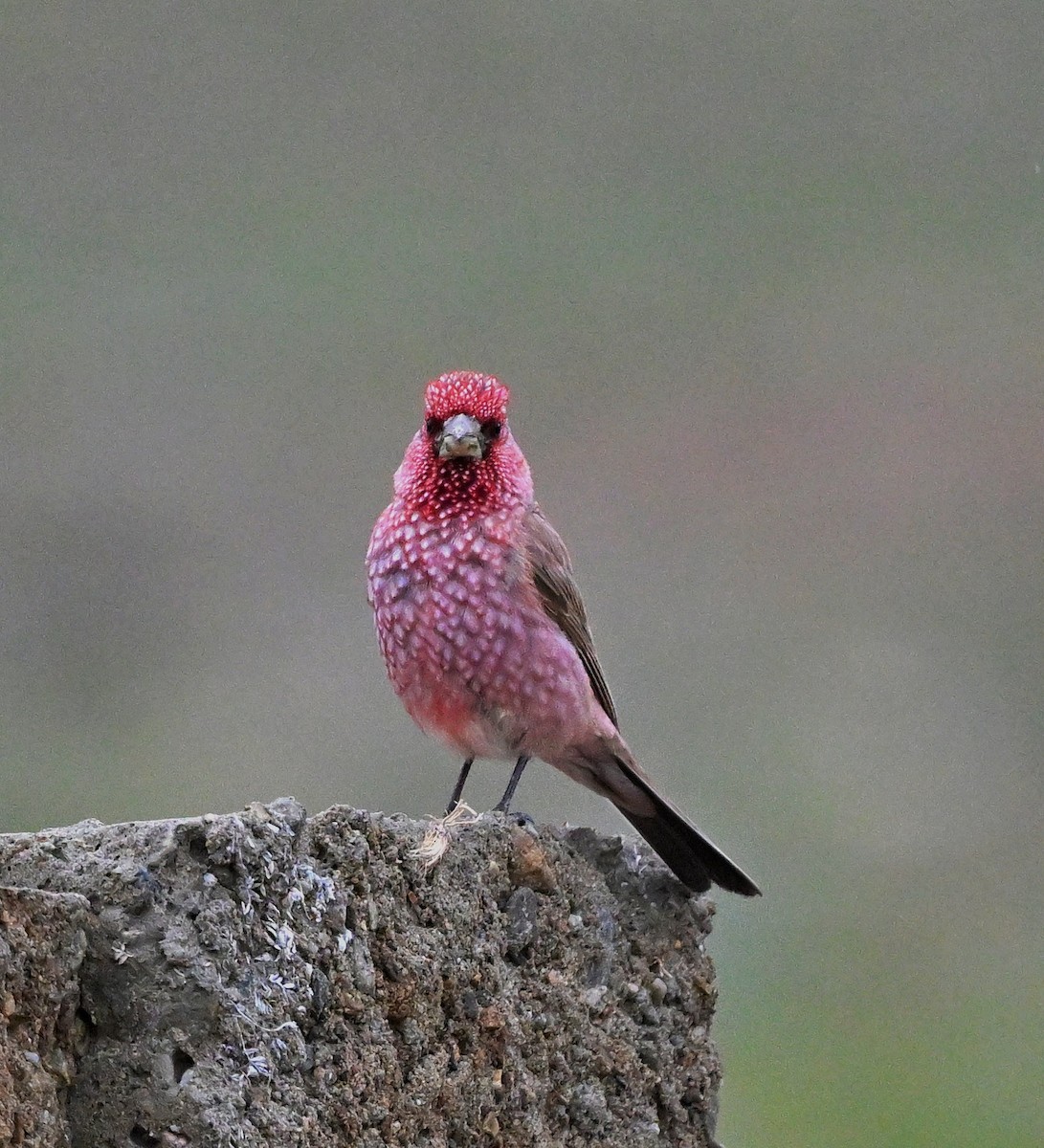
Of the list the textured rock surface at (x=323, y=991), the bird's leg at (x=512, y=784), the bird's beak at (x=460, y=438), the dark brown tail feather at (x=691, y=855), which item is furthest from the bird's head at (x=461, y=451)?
the textured rock surface at (x=323, y=991)

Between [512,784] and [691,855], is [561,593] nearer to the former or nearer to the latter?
[512,784]

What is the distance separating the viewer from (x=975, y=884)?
12.1m

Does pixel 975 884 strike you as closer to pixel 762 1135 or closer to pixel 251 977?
pixel 762 1135

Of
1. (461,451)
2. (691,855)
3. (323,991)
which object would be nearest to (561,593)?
(461,451)

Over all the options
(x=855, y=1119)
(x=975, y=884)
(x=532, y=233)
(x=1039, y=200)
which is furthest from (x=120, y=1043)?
(x=1039, y=200)

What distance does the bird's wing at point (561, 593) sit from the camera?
4.01 metres

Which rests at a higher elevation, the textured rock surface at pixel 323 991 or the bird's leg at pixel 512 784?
the bird's leg at pixel 512 784

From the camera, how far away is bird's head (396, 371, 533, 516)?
3.91 m

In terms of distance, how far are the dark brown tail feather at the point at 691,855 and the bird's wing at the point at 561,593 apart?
0.42 meters

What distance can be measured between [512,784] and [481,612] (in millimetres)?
338

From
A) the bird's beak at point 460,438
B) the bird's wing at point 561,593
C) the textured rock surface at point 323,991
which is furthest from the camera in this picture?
the bird's wing at point 561,593

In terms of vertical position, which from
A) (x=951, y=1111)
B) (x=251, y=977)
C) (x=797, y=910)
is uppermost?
(x=797, y=910)

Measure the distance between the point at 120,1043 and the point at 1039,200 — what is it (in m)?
→ 12.6

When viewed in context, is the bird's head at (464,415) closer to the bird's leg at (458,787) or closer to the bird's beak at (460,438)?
the bird's beak at (460,438)
